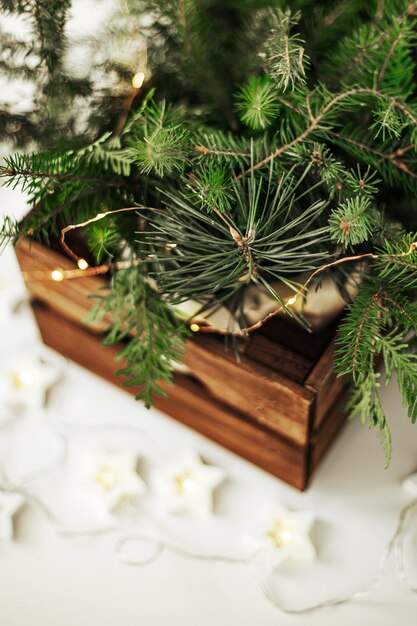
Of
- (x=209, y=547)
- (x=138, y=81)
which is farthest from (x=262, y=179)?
(x=209, y=547)

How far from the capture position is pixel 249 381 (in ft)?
2.14

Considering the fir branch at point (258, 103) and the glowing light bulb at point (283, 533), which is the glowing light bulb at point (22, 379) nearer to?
the glowing light bulb at point (283, 533)

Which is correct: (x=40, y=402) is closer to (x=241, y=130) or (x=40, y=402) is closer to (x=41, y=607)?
(x=41, y=607)

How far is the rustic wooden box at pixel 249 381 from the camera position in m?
0.64

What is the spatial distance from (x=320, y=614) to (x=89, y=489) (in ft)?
0.95

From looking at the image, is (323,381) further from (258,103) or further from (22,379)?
(22,379)

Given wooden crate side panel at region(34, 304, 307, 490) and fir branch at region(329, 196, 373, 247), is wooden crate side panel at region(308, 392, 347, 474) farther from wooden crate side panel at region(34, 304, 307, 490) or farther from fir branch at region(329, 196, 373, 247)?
fir branch at region(329, 196, 373, 247)

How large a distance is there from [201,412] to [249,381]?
13cm

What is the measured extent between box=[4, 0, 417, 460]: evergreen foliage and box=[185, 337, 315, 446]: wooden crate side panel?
4cm

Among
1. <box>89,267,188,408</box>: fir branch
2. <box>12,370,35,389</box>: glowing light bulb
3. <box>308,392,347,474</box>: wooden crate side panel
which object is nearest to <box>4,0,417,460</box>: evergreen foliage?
<box>89,267,188,408</box>: fir branch

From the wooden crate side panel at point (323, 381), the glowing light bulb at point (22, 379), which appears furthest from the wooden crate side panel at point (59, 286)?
the wooden crate side panel at point (323, 381)

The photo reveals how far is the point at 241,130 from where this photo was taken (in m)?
0.70

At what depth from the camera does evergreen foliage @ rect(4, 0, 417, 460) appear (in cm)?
53

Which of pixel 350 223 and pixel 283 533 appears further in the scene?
pixel 283 533
